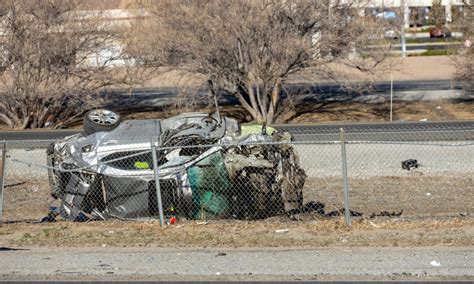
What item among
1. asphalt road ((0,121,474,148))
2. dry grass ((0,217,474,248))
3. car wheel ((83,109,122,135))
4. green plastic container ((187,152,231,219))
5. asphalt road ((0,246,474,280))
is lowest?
asphalt road ((0,121,474,148))

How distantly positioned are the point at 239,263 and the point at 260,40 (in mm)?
19882

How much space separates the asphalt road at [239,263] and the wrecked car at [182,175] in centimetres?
187

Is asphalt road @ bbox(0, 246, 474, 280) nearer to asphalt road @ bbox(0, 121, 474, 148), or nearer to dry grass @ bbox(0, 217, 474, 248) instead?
dry grass @ bbox(0, 217, 474, 248)

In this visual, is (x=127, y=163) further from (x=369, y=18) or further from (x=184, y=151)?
(x=369, y=18)

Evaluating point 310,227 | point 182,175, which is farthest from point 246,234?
point 182,175

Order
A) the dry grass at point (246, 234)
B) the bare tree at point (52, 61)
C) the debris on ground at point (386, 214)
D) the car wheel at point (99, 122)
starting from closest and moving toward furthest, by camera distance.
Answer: the dry grass at point (246, 234) < the debris on ground at point (386, 214) < the car wheel at point (99, 122) < the bare tree at point (52, 61)

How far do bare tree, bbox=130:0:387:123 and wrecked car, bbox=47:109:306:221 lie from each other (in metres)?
15.8

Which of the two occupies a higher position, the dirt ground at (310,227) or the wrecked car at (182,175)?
the wrecked car at (182,175)

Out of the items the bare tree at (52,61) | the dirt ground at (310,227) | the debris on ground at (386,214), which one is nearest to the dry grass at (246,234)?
the dirt ground at (310,227)

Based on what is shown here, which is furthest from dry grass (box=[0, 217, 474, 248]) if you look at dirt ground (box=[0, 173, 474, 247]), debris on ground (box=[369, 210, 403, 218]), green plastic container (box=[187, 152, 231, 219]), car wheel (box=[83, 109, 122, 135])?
car wheel (box=[83, 109, 122, 135])

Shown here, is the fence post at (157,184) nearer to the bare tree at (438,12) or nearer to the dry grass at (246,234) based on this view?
the dry grass at (246,234)

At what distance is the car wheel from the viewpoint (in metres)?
14.4

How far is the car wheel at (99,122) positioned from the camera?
1439cm

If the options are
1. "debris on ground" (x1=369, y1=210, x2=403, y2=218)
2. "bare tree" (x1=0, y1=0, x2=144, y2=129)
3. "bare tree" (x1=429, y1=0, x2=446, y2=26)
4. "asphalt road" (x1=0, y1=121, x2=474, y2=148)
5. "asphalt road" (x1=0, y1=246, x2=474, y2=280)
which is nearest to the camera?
"asphalt road" (x1=0, y1=246, x2=474, y2=280)
